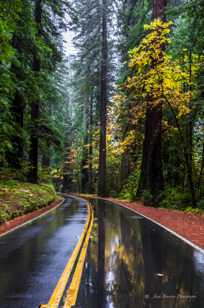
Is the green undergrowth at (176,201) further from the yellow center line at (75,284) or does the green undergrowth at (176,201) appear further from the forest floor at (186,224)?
the yellow center line at (75,284)

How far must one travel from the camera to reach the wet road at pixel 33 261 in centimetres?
547

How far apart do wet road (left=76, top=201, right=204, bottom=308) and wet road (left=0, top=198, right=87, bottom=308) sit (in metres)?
0.62

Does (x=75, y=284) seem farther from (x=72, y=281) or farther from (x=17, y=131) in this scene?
(x=17, y=131)

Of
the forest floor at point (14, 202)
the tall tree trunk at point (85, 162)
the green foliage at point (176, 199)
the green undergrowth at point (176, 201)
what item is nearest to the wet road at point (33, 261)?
the forest floor at point (14, 202)

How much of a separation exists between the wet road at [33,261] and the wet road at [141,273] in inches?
24.5

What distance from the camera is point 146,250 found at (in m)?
8.85

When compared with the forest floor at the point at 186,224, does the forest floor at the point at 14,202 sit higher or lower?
higher

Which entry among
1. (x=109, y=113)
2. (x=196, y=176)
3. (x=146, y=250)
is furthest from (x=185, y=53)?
(x=109, y=113)

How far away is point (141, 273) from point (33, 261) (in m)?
2.48

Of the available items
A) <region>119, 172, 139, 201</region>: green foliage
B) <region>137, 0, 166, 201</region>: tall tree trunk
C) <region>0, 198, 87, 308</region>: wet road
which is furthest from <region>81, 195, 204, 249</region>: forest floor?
<region>119, 172, 139, 201</region>: green foliage

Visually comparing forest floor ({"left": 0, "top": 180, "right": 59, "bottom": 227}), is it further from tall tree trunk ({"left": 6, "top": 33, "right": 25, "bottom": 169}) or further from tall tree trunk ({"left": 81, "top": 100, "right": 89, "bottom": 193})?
tall tree trunk ({"left": 81, "top": 100, "right": 89, "bottom": 193})

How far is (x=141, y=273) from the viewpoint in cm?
667

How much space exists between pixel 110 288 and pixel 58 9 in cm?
2415

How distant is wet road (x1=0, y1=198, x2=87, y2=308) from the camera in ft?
18.0
